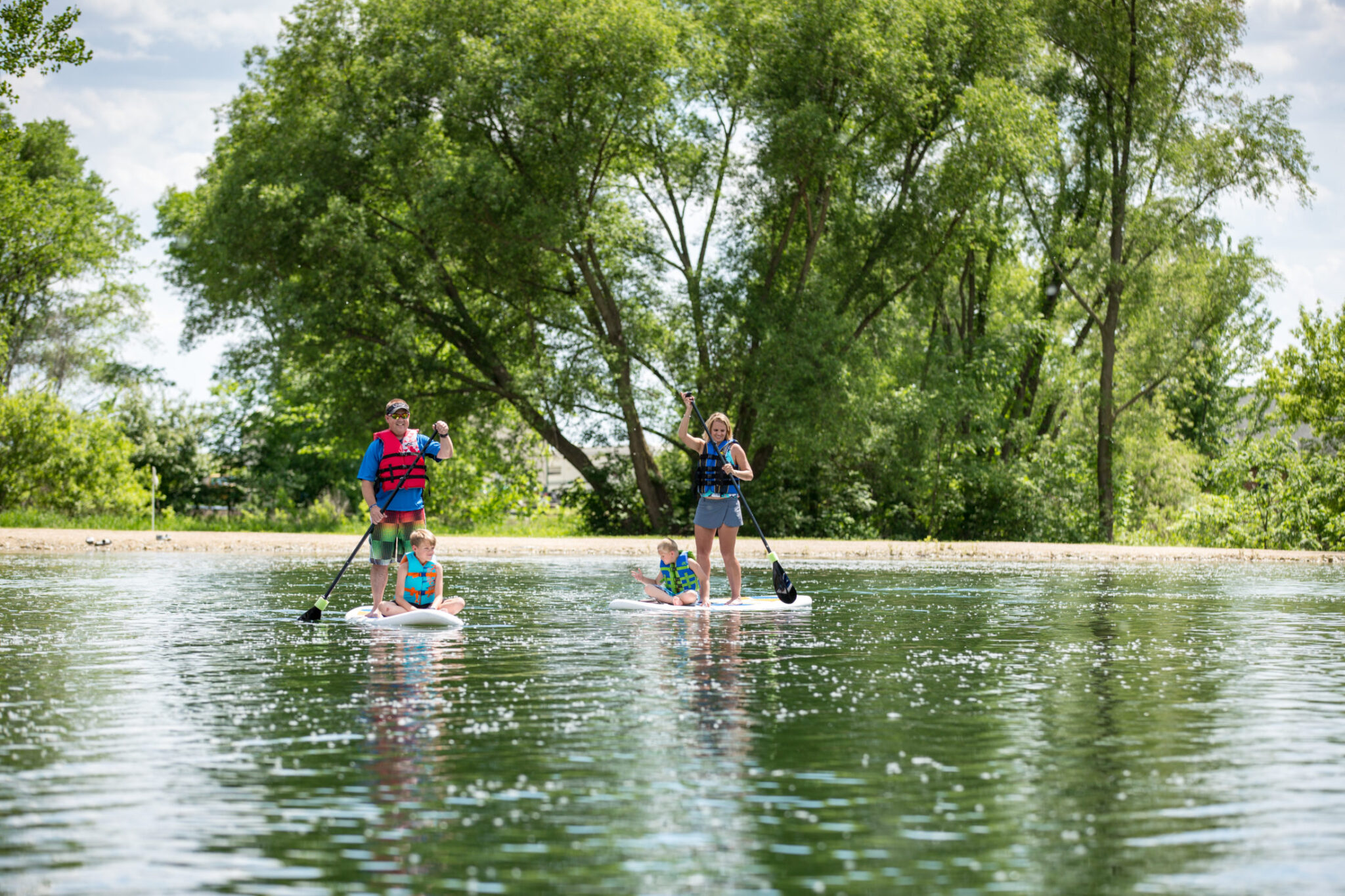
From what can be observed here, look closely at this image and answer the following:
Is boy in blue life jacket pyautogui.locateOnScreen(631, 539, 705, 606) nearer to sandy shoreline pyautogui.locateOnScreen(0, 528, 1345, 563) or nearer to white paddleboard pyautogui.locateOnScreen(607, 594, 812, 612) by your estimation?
white paddleboard pyautogui.locateOnScreen(607, 594, 812, 612)

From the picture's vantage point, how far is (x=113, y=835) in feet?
17.1

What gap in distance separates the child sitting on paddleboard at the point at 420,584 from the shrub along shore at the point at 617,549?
43.6ft

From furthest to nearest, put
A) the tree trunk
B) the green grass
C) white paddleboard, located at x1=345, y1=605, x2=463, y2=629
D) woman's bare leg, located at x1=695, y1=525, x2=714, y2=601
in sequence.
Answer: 1. the tree trunk
2. the green grass
3. woman's bare leg, located at x1=695, y1=525, x2=714, y2=601
4. white paddleboard, located at x1=345, y1=605, x2=463, y2=629

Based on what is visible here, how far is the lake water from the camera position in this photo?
191 inches

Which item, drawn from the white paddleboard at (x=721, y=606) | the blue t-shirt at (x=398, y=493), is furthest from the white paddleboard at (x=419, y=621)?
the white paddleboard at (x=721, y=606)

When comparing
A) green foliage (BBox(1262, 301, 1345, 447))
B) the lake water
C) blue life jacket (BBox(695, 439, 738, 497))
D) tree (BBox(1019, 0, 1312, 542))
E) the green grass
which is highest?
tree (BBox(1019, 0, 1312, 542))

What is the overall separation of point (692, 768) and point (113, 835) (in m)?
2.50

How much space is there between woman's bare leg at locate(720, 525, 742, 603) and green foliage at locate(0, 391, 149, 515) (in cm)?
2527

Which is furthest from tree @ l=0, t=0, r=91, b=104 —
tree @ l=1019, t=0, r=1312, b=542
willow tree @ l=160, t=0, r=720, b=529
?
tree @ l=1019, t=0, r=1312, b=542

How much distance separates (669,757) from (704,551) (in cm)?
808

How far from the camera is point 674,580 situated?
15.1 meters

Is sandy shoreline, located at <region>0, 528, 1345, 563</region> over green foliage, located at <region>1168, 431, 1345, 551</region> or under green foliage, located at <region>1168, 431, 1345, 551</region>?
under

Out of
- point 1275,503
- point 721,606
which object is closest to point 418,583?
point 721,606

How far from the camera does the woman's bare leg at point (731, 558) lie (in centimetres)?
1442
